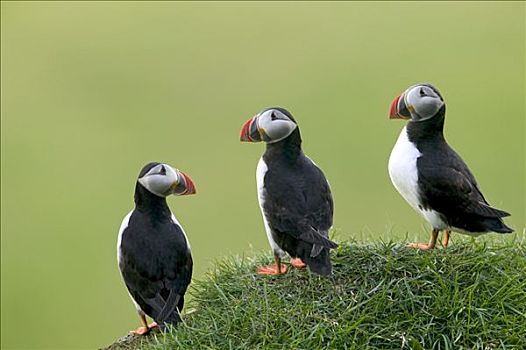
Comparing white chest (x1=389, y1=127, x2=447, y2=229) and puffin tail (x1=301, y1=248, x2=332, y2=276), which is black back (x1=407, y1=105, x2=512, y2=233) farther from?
puffin tail (x1=301, y1=248, x2=332, y2=276)

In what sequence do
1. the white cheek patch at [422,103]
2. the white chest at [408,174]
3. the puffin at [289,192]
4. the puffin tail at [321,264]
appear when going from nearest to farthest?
1. the puffin tail at [321,264]
2. the puffin at [289,192]
3. the white cheek patch at [422,103]
4. the white chest at [408,174]

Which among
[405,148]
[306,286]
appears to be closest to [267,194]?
[306,286]

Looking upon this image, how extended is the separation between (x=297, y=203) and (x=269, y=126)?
0.44 m

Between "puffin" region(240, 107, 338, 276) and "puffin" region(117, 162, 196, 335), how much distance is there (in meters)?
0.44

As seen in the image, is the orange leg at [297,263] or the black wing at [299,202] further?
the orange leg at [297,263]

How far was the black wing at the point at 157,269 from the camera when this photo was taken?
13.0 feet

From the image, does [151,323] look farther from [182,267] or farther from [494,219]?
[494,219]

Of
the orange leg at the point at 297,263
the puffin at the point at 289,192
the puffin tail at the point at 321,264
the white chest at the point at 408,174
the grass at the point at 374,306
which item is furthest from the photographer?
the orange leg at the point at 297,263

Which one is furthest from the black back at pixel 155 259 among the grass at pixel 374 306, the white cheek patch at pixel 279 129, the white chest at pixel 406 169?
the white chest at pixel 406 169

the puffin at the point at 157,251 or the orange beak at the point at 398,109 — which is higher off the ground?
the orange beak at the point at 398,109

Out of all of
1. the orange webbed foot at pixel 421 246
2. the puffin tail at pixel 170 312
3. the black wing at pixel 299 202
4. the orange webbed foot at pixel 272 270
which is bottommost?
the puffin tail at pixel 170 312

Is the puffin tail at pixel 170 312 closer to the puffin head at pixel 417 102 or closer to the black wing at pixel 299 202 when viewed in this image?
the black wing at pixel 299 202

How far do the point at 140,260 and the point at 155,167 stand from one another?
496mm

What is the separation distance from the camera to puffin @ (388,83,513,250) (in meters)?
4.05
